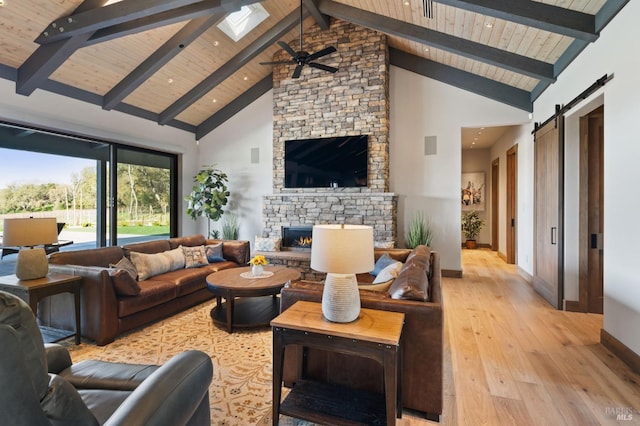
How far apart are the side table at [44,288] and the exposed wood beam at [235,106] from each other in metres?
5.11

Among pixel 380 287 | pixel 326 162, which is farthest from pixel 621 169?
pixel 326 162

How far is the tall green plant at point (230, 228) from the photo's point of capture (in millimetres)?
7211

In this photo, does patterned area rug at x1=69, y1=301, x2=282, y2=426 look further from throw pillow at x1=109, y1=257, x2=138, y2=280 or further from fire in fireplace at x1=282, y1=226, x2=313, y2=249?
fire in fireplace at x1=282, y1=226, x2=313, y2=249

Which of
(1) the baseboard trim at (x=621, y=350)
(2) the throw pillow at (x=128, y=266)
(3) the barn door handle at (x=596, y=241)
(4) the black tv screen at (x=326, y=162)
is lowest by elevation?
(1) the baseboard trim at (x=621, y=350)

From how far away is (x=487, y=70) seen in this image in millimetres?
5398

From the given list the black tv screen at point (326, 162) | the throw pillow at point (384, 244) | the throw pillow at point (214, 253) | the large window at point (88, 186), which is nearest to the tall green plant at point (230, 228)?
the large window at point (88, 186)

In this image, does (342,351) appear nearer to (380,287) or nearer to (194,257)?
(380,287)

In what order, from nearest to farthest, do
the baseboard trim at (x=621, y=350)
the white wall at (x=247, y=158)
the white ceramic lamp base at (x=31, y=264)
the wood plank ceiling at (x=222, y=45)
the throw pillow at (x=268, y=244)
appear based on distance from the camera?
1. the baseboard trim at (x=621, y=350)
2. the white ceramic lamp base at (x=31, y=264)
3. the wood plank ceiling at (x=222, y=45)
4. the throw pillow at (x=268, y=244)
5. the white wall at (x=247, y=158)

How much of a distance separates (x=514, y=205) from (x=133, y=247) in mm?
7501

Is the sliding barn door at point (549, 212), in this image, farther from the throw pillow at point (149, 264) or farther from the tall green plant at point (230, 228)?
the tall green plant at point (230, 228)

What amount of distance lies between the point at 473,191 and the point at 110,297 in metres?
9.46

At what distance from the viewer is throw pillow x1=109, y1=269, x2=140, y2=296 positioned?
3180mm

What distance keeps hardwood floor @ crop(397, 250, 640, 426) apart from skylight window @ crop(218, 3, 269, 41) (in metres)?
5.58

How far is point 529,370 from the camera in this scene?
2.65 m
